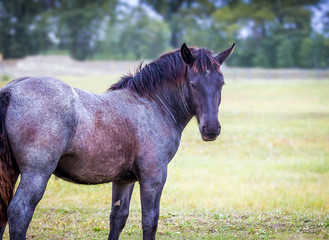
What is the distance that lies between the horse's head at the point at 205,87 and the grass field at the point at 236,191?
2.13 metres

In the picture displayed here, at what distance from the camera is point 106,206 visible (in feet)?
27.9

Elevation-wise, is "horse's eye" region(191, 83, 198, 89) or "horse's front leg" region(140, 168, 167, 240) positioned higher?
"horse's eye" region(191, 83, 198, 89)

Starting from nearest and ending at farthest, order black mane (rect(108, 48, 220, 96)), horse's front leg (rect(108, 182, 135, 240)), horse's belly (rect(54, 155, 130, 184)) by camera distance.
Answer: horse's belly (rect(54, 155, 130, 184)), black mane (rect(108, 48, 220, 96)), horse's front leg (rect(108, 182, 135, 240))

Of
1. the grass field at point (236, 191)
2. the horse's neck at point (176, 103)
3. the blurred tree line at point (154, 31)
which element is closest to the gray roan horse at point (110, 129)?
the horse's neck at point (176, 103)

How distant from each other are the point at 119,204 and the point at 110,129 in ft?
4.18

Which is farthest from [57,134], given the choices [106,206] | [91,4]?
[91,4]

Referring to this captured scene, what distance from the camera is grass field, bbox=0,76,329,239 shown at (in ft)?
21.8

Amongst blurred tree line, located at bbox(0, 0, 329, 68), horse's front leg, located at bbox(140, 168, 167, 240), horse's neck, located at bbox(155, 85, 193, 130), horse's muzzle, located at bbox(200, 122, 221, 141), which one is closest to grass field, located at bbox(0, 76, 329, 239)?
horse's front leg, located at bbox(140, 168, 167, 240)

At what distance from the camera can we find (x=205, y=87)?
4.89 m

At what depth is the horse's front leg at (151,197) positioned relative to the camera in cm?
482

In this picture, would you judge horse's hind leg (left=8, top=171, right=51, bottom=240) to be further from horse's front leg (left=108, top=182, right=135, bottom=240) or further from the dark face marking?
the dark face marking

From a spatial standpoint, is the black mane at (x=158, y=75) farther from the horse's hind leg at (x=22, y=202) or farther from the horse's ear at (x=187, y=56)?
the horse's hind leg at (x=22, y=202)

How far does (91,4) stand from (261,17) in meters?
25.4

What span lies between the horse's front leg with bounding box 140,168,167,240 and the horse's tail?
4.54 feet
